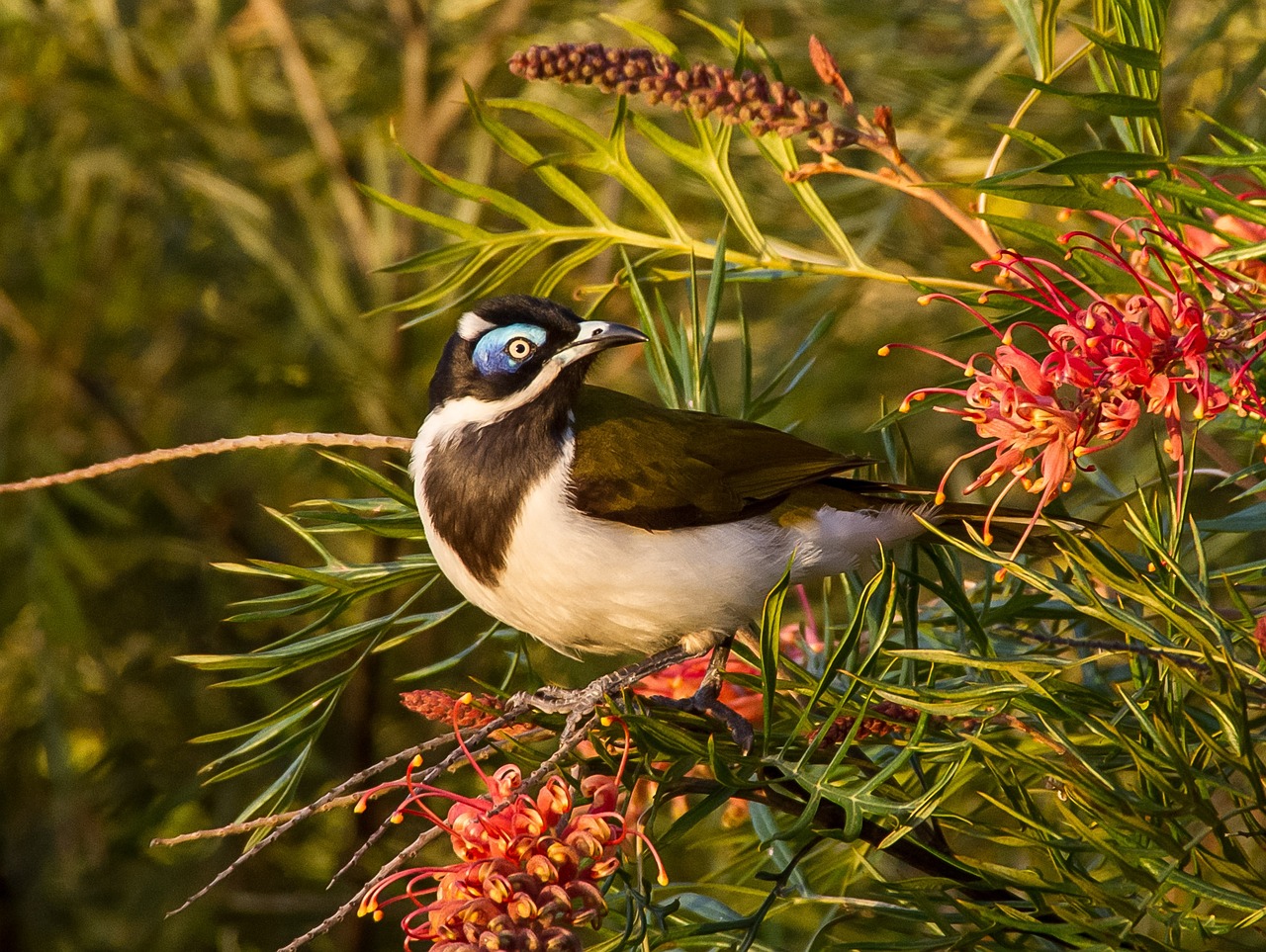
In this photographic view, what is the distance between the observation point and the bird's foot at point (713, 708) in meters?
2.44

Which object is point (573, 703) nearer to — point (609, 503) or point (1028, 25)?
point (609, 503)

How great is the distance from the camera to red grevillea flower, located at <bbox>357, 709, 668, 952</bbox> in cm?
173

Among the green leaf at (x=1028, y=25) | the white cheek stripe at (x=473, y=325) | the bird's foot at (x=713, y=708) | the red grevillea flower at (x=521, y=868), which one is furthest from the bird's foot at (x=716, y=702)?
the green leaf at (x=1028, y=25)

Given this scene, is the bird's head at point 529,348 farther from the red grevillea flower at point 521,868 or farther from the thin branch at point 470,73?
the thin branch at point 470,73

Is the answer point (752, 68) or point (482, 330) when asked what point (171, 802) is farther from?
point (752, 68)

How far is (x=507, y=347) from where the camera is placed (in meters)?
3.24

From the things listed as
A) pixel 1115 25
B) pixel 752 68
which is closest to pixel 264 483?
pixel 752 68

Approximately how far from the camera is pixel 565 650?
301cm

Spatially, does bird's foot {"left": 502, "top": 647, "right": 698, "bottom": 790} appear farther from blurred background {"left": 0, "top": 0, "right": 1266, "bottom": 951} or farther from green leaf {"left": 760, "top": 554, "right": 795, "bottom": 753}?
blurred background {"left": 0, "top": 0, "right": 1266, "bottom": 951}

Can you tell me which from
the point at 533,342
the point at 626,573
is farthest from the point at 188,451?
the point at 533,342

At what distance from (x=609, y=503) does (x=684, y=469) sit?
198mm

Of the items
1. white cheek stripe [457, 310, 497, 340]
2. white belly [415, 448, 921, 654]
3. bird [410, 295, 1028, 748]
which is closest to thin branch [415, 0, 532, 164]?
white cheek stripe [457, 310, 497, 340]

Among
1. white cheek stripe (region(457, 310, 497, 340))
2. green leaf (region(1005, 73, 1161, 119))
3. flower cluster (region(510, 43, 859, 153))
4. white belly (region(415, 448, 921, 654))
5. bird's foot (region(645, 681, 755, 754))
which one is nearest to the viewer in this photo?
green leaf (region(1005, 73, 1161, 119))

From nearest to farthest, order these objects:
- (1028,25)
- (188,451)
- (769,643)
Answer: (769,643) → (188,451) → (1028,25)
